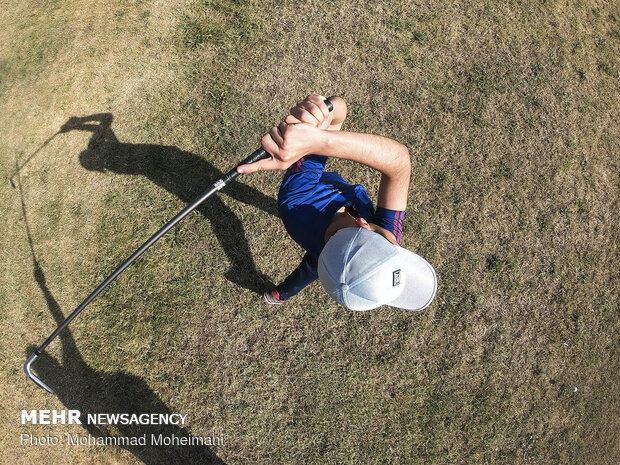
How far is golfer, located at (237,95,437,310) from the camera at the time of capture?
2.33 metres

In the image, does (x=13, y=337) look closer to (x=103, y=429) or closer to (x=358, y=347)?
(x=103, y=429)

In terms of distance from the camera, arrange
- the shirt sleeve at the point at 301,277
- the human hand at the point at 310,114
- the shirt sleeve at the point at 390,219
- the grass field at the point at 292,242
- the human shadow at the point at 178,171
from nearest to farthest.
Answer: the human hand at the point at 310,114, the shirt sleeve at the point at 390,219, the shirt sleeve at the point at 301,277, the grass field at the point at 292,242, the human shadow at the point at 178,171

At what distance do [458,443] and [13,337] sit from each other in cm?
503

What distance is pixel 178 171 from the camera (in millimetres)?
4840

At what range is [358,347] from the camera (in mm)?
4469

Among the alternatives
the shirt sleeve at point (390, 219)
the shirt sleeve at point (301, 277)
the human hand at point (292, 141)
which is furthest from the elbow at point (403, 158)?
the shirt sleeve at point (301, 277)

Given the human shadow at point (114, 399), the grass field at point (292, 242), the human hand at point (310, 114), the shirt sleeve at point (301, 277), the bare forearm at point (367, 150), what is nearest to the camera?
the bare forearm at point (367, 150)

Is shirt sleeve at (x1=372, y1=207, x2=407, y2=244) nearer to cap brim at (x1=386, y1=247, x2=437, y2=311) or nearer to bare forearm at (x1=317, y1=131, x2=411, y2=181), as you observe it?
cap brim at (x1=386, y1=247, x2=437, y2=311)

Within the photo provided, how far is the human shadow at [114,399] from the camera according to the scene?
411 centimetres

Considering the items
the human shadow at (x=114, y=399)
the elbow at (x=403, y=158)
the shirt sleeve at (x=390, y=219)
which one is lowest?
the human shadow at (x=114, y=399)

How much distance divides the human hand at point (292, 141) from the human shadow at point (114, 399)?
321cm

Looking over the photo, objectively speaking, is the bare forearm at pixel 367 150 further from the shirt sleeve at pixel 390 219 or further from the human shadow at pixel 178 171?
the human shadow at pixel 178 171

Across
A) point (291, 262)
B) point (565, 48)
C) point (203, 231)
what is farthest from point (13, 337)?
point (565, 48)

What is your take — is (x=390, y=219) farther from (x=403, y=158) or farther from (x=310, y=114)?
(x=310, y=114)
